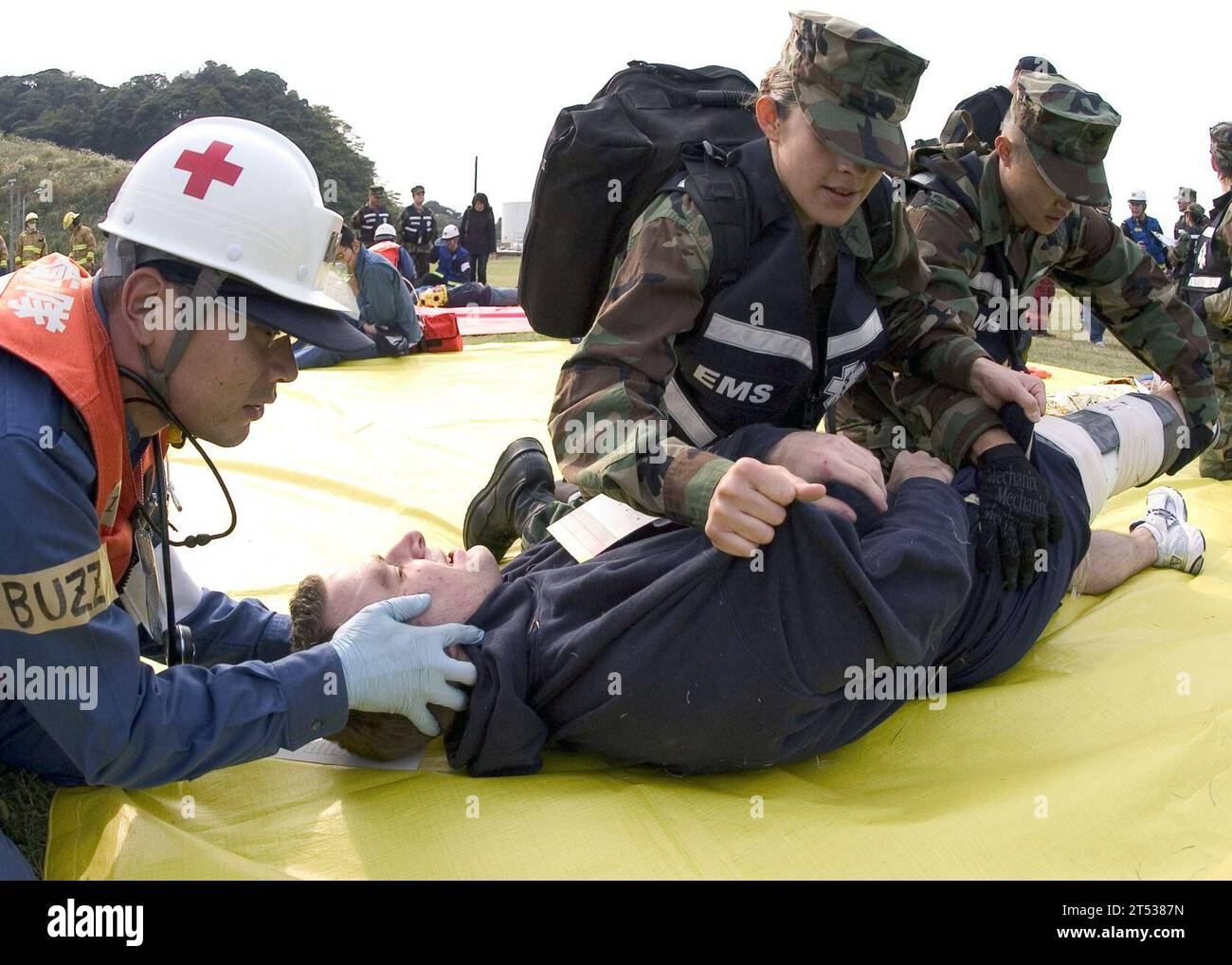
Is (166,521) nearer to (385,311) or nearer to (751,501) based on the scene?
(751,501)

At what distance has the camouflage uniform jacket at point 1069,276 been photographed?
318 cm

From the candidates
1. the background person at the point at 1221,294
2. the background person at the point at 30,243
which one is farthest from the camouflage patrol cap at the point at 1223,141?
the background person at the point at 30,243

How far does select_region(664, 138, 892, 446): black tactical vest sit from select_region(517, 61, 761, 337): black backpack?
0.06 m

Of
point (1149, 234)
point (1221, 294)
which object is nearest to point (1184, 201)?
point (1149, 234)

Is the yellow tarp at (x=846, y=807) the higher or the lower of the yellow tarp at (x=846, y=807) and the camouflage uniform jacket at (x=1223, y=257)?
the lower

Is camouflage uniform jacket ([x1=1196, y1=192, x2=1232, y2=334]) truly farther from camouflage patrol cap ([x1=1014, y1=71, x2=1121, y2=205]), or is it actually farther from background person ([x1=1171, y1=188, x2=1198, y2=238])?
background person ([x1=1171, y1=188, x2=1198, y2=238])

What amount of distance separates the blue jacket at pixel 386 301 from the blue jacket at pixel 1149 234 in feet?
30.1

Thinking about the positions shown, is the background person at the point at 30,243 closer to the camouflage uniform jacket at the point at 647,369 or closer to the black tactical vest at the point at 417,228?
the black tactical vest at the point at 417,228

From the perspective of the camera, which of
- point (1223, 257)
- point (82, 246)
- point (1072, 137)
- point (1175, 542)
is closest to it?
point (1072, 137)

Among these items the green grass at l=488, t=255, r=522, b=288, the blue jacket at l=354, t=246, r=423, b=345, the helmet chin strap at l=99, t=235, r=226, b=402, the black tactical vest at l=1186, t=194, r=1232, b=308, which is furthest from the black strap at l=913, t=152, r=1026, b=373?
the green grass at l=488, t=255, r=522, b=288

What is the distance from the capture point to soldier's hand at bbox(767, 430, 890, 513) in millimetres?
2209

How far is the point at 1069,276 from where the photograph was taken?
366 cm

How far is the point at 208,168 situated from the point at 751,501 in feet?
3.78
